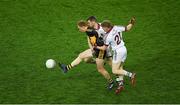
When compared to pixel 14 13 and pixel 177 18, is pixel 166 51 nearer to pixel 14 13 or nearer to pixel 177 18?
pixel 177 18

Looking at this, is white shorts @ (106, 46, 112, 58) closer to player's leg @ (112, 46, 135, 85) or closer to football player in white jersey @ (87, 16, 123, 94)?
football player in white jersey @ (87, 16, 123, 94)

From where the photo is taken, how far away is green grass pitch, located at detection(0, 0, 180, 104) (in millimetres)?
11562

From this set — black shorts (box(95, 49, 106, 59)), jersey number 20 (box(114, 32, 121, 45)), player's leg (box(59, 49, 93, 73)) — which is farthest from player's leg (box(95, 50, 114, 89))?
player's leg (box(59, 49, 93, 73))

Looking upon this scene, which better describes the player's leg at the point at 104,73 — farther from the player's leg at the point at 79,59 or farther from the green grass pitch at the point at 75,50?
the player's leg at the point at 79,59

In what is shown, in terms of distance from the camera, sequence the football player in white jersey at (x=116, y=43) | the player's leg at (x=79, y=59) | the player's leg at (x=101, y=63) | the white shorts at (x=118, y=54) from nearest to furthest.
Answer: the football player in white jersey at (x=116, y=43) → the white shorts at (x=118, y=54) → the player's leg at (x=101, y=63) → the player's leg at (x=79, y=59)

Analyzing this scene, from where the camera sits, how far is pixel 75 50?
47.3ft

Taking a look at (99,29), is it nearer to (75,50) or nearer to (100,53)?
(100,53)

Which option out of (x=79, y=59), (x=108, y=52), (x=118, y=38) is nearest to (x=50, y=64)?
(x=79, y=59)

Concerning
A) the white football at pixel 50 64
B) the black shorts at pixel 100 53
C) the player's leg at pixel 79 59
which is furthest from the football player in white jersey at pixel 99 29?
the white football at pixel 50 64

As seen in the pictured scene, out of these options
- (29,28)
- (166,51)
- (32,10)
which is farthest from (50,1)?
(166,51)

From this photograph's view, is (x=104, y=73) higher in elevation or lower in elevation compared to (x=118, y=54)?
lower

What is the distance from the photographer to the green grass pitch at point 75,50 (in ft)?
37.9

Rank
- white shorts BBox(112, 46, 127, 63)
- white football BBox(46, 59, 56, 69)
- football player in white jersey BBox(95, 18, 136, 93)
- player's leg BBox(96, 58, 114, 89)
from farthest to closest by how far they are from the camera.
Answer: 1. white football BBox(46, 59, 56, 69)
2. player's leg BBox(96, 58, 114, 89)
3. white shorts BBox(112, 46, 127, 63)
4. football player in white jersey BBox(95, 18, 136, 93)

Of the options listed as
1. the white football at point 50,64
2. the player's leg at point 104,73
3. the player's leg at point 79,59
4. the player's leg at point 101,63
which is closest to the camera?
the player's leg at point 101,63
